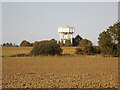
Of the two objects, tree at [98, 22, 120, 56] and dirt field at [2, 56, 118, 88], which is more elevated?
tree at [98, 22, 120, 56]

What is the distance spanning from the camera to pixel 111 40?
2296 inches

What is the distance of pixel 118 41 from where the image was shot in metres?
58.4

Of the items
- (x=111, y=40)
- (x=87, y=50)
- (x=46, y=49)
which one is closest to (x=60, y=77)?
(x=111, y=40)

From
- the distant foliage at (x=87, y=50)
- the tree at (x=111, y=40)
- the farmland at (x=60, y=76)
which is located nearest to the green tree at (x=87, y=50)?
the distant foliage at (x=87, y=50)

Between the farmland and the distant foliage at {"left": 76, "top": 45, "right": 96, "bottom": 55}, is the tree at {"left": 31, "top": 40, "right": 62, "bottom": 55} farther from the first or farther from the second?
the farmland

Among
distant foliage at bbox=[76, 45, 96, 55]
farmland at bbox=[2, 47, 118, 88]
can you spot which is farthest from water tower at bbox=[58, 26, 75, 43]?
farmland at bbox=[2, 47, 118, 88]

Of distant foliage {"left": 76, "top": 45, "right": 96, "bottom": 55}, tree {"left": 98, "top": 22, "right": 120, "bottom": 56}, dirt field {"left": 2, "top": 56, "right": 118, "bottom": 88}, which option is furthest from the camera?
distant foliage {"left": 76, "top": 45, "right": 96, "bottom": 55}

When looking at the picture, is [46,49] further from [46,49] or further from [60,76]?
[60,76]

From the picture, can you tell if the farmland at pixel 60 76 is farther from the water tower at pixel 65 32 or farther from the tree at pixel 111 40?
the water tower at pixel 65 32

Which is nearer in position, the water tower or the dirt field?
the dirt field

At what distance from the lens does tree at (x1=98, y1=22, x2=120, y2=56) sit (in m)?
57.9

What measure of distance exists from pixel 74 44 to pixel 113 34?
54.9m

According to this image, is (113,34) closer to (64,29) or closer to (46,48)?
(46,48)

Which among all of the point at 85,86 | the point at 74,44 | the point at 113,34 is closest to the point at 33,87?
the point at 85,86
